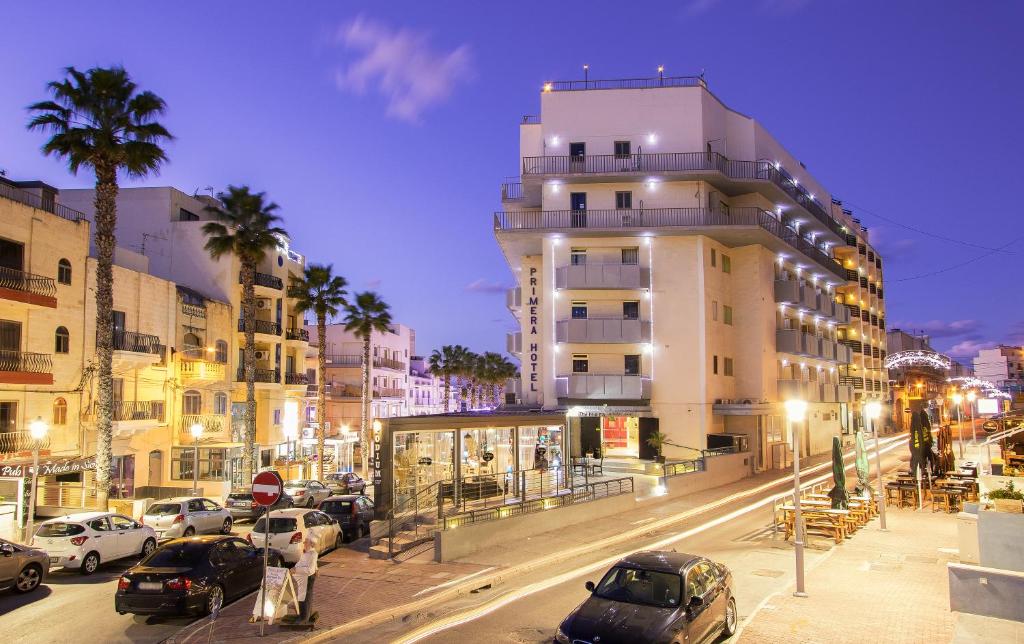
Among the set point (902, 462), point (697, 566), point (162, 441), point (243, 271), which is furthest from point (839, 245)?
point (697, 566)

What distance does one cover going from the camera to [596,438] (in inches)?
1777

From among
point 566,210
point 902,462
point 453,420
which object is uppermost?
point 566,210

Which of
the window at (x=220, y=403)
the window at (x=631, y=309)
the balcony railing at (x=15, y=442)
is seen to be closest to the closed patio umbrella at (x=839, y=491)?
the window at (x=631, y=309)

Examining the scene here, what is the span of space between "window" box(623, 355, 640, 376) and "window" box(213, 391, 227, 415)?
23724mm

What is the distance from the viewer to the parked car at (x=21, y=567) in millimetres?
15430

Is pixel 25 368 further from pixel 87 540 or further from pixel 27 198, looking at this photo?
pixel 87 540

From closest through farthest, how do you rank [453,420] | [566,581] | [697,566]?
[697,566], [566,581], [453,420]

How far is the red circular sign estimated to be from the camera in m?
11.9

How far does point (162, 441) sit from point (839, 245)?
56.2m

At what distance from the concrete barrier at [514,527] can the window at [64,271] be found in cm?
2118

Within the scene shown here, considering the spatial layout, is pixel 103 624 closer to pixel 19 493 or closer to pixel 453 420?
pixel 453 420

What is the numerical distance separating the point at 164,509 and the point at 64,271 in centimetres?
1226

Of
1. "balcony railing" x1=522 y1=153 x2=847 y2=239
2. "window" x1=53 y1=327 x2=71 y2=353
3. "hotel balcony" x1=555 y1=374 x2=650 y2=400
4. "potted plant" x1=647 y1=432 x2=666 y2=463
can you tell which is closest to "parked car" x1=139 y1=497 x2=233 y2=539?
"window" x1=53 y1=327 x2=71 y2=353

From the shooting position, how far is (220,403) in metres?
43.1
